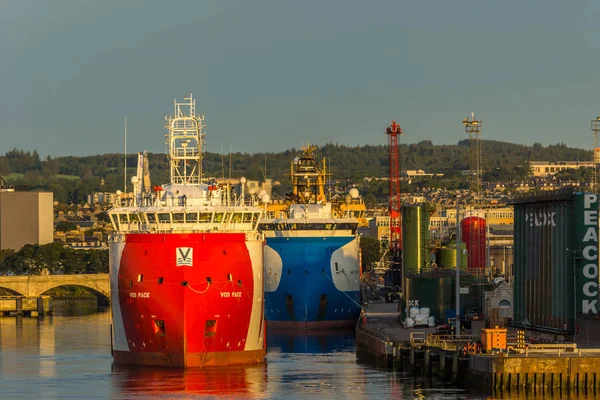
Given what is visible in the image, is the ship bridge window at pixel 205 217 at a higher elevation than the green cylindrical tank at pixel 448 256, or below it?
higher

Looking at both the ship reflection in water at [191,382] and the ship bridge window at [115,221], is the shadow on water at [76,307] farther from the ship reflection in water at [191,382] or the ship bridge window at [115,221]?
the ship reflection in water at [191,382]

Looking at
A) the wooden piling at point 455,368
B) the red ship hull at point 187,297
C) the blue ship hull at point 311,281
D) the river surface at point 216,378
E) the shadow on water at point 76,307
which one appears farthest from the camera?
the shadow on water at point 76,307

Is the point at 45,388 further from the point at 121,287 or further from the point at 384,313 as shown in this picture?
the point at 384,313

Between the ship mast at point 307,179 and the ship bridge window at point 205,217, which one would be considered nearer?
the ship bridge window at point 205,217

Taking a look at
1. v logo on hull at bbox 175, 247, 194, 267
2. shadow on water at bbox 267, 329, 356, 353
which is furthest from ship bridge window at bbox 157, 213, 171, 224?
shadow on water at bbox 267, 329, 356, 353

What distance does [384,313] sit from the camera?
11538 cm

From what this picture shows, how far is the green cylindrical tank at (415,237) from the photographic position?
11175cm

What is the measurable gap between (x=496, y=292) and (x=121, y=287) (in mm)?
24874

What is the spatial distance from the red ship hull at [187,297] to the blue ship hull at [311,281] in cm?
3275

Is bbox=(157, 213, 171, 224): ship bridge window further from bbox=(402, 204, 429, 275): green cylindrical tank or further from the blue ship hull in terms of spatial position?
bbox=(402, 204, 429, 275): green cylindrical tank

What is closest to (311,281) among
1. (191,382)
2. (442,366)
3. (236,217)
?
(236,217)

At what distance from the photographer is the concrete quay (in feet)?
230

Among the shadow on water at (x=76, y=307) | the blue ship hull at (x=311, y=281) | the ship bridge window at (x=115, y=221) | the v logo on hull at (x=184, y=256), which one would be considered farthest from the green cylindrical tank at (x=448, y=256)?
the v logo on hull at (x=184, y=256)

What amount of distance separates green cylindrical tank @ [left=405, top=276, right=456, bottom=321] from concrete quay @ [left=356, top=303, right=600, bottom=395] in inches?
592
